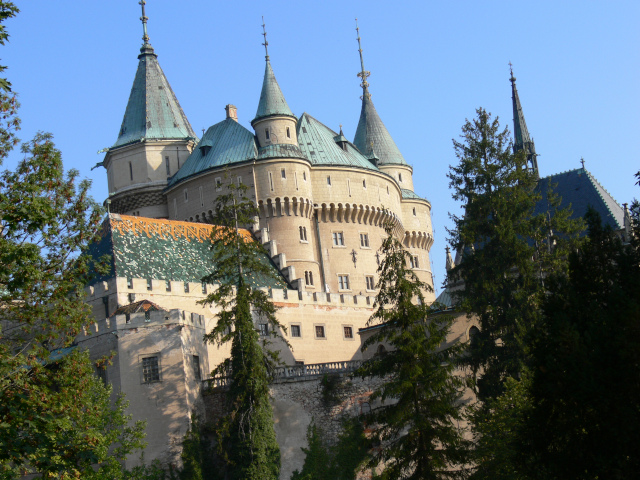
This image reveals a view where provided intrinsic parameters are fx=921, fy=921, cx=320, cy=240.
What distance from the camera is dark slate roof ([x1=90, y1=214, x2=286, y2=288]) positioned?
49719 millimetres

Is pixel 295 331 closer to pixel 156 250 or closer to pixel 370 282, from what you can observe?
pixel 156 250

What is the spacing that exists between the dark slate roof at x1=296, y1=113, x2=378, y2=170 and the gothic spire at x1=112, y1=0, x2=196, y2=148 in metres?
8.99

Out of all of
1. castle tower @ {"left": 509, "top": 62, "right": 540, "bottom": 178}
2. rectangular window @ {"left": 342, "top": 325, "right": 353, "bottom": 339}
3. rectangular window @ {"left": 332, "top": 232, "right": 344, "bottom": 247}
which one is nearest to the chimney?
rectangular window @ {"left": 332, "top": 232, "right": 344, "bottom": 247}

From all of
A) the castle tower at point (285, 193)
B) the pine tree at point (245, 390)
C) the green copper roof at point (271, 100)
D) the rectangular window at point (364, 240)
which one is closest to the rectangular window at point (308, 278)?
the castle tower at point (285, 193)

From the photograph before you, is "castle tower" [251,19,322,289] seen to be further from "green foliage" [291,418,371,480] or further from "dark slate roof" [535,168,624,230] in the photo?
"green foliage" [291,418,371,480]

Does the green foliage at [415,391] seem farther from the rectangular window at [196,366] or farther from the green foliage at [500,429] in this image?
the rectangular window at [196,366]

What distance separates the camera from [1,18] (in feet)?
68.5

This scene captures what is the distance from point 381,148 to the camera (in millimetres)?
78500

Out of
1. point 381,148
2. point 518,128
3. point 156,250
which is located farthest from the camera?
point 518,128

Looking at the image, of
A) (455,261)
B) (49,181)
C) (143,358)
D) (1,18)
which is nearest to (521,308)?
(143,358)

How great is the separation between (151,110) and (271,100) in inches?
436

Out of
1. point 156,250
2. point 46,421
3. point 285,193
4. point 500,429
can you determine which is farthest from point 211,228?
point 46,421

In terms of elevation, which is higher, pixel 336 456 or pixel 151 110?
pixel 151 110

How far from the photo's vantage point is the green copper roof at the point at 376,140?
78250 mm
